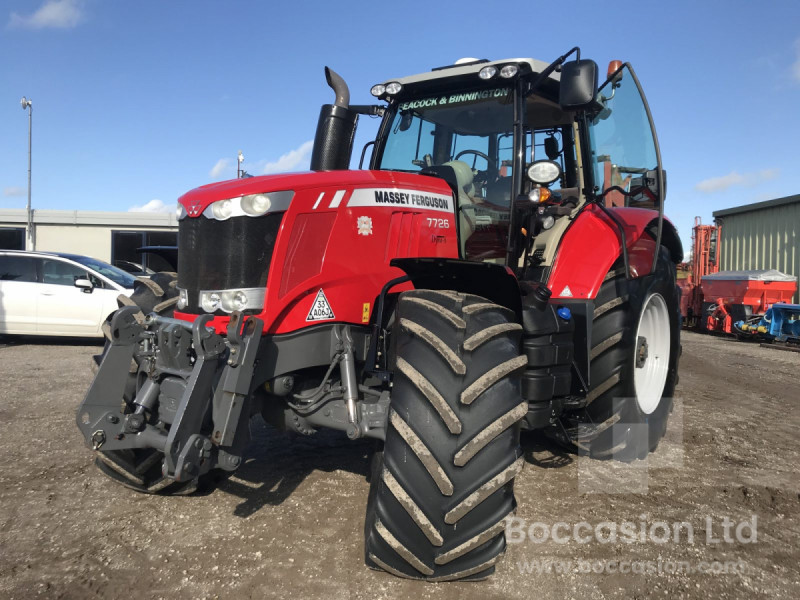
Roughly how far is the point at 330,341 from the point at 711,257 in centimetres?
1659

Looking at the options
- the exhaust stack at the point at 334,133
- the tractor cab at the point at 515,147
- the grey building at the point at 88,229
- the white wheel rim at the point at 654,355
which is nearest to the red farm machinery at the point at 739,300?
the white wheel rim at the point at 654,355

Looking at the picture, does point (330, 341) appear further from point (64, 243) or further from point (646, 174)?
point (64, 243)

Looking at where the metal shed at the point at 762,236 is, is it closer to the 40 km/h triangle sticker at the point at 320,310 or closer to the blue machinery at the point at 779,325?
the blue machinery at the point at 779,325

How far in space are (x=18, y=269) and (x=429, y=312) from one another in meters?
9.57

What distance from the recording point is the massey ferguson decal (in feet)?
10.5

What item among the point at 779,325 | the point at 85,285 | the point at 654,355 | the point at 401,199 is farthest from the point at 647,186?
the point at 779,325

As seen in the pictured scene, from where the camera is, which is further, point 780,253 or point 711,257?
point 711,257

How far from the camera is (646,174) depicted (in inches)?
161

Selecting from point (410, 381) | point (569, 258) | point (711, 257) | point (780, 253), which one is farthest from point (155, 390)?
point (711, 257)

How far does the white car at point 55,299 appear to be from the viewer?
974 centimetres

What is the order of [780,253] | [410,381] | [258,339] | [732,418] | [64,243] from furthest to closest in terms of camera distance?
[64,243], [780,253], [732,418], [258,339], [410,381]

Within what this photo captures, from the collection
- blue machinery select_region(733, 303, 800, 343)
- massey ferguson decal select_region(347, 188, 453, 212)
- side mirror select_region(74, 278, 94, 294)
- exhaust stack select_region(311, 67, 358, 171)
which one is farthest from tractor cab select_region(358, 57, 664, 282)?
blue machinery select_region(733, 303, 800, 343)

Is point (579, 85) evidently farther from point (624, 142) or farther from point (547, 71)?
point (624, 142)

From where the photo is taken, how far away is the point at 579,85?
3148mm
